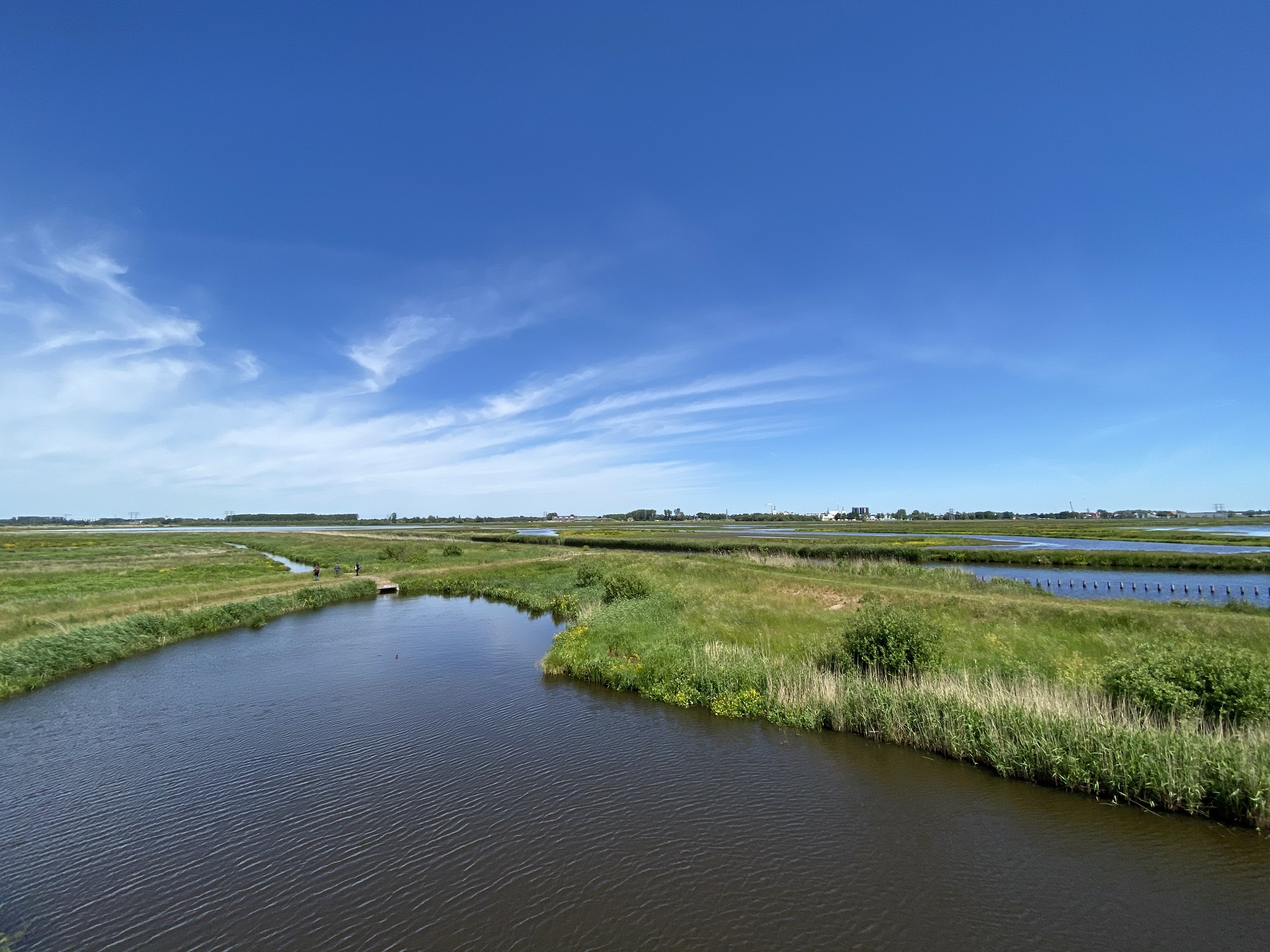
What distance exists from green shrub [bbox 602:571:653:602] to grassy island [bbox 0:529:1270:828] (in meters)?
0.17

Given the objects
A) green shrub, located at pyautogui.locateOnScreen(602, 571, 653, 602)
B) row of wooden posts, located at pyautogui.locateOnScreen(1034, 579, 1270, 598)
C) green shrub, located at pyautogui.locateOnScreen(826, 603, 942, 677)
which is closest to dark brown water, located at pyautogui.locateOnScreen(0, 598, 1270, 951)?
green shrub, located at pyautogui.locateOnScreen(826, 603, 942, 677)

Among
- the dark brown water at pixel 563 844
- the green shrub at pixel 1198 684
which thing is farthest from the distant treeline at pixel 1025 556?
the dark brown water at pixel 563 844

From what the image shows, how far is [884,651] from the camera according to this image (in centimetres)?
2039

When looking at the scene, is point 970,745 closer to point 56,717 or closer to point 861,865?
point 861,865

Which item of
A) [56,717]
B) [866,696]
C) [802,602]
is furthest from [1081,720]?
[56,717]

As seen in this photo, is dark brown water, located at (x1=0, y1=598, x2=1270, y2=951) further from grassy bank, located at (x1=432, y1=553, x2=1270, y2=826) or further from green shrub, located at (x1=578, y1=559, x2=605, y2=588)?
green shrub, located at (x1=578, y1=559, x2=605, y2=588)

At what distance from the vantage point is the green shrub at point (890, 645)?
66.2 feet

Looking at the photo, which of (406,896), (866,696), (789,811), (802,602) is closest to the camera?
(406,896)

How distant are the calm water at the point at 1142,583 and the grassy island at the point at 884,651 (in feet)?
29.5

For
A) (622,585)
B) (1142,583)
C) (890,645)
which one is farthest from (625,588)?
(1142,583)

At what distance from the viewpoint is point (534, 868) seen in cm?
1127

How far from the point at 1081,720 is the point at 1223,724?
149 inches

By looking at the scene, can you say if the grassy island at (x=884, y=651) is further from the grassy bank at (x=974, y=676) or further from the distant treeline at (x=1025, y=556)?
the distant treeline at (x=1025, y=556)

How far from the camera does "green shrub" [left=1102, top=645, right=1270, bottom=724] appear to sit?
1474 cm
